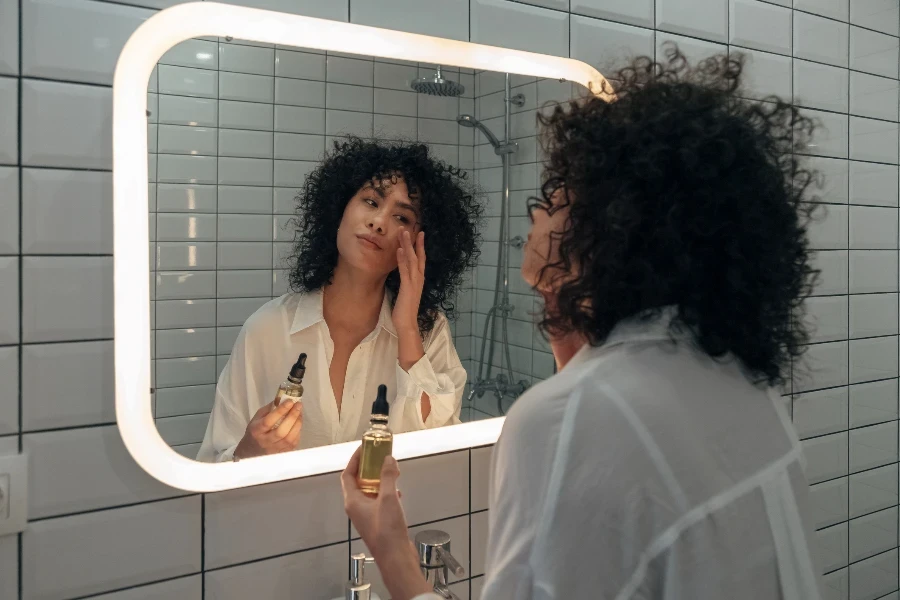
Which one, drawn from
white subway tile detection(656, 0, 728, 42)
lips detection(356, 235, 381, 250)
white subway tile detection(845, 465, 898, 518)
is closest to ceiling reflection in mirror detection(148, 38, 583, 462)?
lips detection(356, 235, 381, 250)

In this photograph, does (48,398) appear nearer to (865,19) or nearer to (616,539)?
(616,539)

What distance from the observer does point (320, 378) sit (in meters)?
1.09

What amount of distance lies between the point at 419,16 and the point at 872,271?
1.31 m

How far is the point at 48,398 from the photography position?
887 millimetres

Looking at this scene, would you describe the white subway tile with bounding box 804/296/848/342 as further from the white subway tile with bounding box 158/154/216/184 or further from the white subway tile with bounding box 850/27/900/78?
the white subway tile with bounding box 158/154/216/184

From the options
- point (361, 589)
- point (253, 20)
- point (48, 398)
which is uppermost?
point (253, 20)

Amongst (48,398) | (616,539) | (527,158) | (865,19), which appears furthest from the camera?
(865,19)

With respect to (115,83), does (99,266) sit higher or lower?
lower

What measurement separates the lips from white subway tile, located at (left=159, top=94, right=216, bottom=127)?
0.89 ft

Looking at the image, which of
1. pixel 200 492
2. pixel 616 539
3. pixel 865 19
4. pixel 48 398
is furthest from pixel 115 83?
pixel 865 19

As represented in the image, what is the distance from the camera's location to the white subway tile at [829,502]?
1643 millimetres

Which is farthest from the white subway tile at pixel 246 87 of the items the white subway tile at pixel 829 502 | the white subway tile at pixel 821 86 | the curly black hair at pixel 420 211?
the white subway tile at pixel 829 502

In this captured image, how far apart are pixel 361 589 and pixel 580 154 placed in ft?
2.31

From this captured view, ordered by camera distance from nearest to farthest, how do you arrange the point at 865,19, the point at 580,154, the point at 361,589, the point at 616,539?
the point at 616,539 < the point at 580,154 < the point at 361,589 < the point at 865,19
